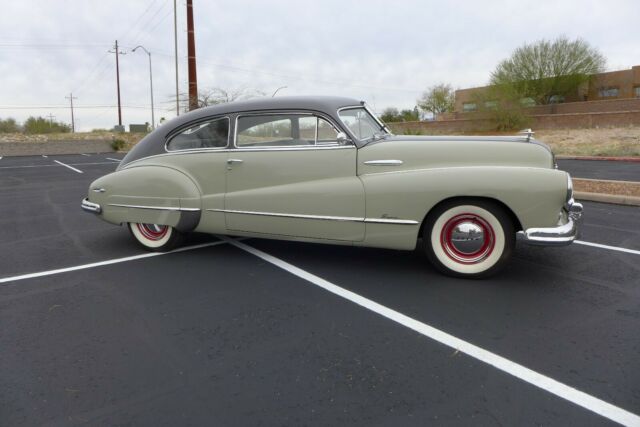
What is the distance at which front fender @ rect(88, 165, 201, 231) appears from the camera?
15.9 ft

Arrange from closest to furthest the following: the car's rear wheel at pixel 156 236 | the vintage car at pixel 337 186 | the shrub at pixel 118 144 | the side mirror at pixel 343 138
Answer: the vintage car at pixel 337 186 < the side mirror at pixel 343 138 < the car's rear wheel at pixel 156 236 < the shrub at pixel 118 144

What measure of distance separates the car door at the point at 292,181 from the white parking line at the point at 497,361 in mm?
582

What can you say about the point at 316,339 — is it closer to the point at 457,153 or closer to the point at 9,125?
the point at 457,153

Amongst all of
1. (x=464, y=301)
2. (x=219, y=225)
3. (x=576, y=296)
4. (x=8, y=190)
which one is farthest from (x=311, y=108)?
(x=8, y=190)

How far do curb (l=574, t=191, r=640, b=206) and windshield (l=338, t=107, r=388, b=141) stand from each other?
5.16m

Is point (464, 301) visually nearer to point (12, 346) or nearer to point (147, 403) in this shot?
point (147, 403)

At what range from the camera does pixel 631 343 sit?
2924 millimetres

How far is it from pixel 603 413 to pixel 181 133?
14.7 ft

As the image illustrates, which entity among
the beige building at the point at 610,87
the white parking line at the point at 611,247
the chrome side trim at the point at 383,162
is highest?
the beige building at the point at 610,87

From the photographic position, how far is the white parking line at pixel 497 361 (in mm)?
2244

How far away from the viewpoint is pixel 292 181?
4.49 metres

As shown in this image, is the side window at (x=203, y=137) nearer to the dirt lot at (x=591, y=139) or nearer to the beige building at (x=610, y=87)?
the dirt lot at (x=591, y=139)

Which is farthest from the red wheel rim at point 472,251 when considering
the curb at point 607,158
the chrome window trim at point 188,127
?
the curb at point 607,158

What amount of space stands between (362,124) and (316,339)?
2461 mm
